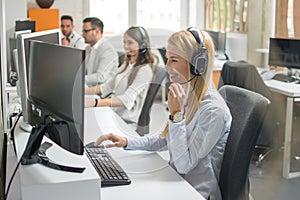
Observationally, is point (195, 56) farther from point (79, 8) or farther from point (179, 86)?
point (79, 8)

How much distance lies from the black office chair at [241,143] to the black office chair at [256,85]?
171cm

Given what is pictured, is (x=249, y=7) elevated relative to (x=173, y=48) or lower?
elevated

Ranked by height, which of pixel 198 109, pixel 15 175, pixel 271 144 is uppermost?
pixel 198 109

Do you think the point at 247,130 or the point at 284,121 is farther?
the point at 284,121

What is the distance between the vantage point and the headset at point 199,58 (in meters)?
1.60

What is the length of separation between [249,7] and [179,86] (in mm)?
4159

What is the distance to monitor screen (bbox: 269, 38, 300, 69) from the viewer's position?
4.05 m

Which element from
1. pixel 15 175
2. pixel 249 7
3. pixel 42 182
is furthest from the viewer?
pixel 249 7

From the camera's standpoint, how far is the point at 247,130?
160 cm

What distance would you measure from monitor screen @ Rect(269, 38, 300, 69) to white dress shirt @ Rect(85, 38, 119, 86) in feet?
5.62

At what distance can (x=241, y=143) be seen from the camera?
1614 mm

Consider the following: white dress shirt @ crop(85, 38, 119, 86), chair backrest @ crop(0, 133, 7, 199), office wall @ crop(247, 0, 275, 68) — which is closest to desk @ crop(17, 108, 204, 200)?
chair backrest @ crop(0, 133, 7, 199)

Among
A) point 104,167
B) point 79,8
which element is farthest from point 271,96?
point 79,8

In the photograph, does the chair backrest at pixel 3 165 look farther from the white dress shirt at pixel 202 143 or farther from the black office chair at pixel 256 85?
the black office chair at pixel 256 85
